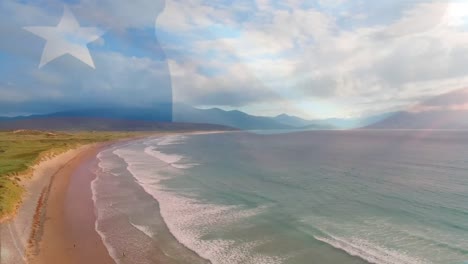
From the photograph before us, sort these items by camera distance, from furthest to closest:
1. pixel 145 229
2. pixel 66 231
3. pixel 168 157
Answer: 1. pixel 168 157
2. pixel 145 229
3. pixel 66 231

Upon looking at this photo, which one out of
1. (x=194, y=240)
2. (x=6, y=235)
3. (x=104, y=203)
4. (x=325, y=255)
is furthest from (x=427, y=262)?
(x=104, y=203)

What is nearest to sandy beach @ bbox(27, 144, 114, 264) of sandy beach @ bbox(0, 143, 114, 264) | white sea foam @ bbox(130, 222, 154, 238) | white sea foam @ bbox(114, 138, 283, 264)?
sandy beach @ bbox(0, 143, 114, 264)

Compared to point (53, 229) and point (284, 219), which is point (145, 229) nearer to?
point (53, 229)

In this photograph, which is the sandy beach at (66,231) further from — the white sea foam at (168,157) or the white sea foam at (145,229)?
the white sea foam at (168,157)

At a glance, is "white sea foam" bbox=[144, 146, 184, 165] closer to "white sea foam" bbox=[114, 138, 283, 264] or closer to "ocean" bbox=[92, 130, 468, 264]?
"ocean" bbox=[92, 130, 468, 264]

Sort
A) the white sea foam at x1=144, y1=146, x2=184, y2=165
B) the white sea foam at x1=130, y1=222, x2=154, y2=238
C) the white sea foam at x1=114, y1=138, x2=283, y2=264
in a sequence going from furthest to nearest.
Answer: the white sea foam at x1=144, y1=146, x2=184, y2=165
the white sea foam at x1=130, y1=222, x2=154, y2=238
the white sea foam at x1=114, y1=138, x2=283, y2=264

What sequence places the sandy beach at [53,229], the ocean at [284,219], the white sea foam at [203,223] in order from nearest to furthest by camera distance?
the sandy beach at [53,229], the white sea foam at [203,223], the ocean at [284,219]

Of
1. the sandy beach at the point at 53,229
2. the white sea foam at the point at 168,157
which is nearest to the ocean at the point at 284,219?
the sandy beach at the point at 53,229

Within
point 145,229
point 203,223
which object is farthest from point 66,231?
point 203,223

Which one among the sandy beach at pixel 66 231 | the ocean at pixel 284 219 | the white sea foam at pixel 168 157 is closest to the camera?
the sandy beach at pixel 66 231
